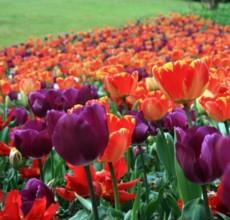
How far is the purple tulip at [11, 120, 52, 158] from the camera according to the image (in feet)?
5.16

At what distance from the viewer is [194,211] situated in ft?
3.58

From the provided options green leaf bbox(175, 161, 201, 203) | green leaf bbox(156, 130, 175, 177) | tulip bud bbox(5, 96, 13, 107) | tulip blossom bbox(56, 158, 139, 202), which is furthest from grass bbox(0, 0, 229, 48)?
green leaf bbox(175, 161, 201, 203)

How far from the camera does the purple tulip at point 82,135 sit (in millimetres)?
1087

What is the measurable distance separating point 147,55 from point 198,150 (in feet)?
13.6

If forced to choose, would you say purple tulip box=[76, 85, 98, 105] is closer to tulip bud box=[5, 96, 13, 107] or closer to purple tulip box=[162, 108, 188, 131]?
purple tulip box=[162, 108, 188, 131]

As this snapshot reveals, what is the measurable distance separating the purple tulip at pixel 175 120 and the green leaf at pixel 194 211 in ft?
2.39

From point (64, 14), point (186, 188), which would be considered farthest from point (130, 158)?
point (64, 14)

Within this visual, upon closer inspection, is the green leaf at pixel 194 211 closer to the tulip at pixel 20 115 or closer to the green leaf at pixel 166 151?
the green leaf at pixel 166 151

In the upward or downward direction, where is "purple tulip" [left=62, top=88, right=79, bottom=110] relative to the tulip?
upward

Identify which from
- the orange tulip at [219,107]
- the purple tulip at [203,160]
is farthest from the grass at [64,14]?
the purple tulip at [203,160]

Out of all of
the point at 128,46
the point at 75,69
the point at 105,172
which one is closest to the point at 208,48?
the point at 75,69

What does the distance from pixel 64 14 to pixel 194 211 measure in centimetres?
2025

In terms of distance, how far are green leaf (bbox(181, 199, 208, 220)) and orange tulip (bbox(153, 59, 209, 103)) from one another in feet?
1.50

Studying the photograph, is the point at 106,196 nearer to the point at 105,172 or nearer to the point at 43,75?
the point at 105,172
